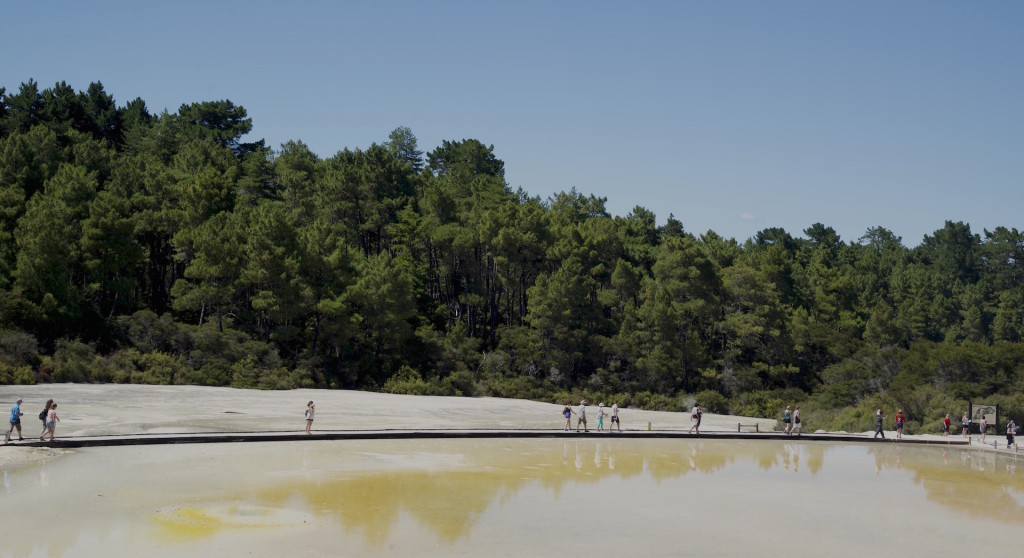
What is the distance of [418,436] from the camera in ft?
101

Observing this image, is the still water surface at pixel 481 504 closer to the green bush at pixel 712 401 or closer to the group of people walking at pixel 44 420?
the group of people walking at pixel 44 420

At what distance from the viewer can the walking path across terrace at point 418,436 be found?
25516mm

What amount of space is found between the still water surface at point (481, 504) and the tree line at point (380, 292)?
759 inches

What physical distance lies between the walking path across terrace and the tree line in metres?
6.75

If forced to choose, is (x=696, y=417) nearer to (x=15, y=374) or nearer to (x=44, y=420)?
(x=44, y=420)

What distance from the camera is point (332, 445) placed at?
91.7 ft

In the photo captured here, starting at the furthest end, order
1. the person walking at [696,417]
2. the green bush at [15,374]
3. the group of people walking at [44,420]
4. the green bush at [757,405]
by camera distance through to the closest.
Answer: the green bush at [757,405] → the green bush at [15,374] → the person walking at [696,417] → the group of people walking at [44,420]

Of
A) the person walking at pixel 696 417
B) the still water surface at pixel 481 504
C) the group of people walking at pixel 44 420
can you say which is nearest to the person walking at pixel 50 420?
the group of people walking at pixel 44 420

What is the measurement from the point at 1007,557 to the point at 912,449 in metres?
20.4

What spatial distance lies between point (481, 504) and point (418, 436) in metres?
12.1

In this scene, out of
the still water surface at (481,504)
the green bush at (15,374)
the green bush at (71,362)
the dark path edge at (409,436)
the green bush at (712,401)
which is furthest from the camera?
the green bush at (712,401)

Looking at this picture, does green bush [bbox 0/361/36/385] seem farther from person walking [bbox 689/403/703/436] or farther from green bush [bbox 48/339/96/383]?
person walking [bbox 689/403/703/436]

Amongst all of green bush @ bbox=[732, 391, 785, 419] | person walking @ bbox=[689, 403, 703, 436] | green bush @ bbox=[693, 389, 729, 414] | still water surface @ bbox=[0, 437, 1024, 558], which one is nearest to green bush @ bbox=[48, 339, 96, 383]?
still water surface @ bbox=[0, 437, 1024, 558]

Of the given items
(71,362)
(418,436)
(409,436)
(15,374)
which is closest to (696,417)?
(418,436)
